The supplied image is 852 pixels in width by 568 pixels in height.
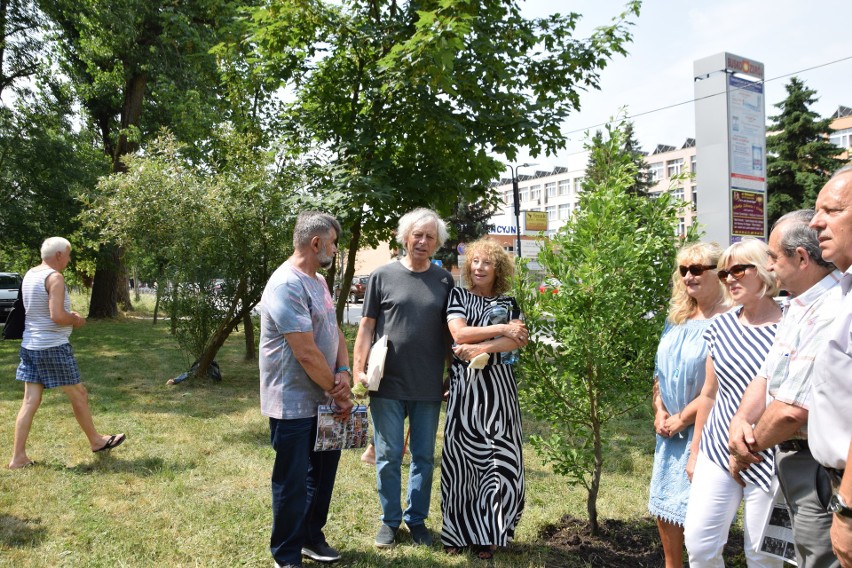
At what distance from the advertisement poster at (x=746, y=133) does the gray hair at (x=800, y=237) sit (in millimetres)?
8620

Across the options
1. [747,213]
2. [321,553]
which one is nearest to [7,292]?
[747,213]

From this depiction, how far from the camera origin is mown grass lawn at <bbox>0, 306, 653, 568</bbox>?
3.82 m

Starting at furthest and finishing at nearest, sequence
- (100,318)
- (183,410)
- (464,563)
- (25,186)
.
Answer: (100,318) → (25,186) → (183,410) → (464,563)

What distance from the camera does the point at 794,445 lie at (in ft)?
6.81

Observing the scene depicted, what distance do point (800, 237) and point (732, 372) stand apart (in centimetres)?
62

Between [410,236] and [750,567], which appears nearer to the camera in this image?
[750,567]

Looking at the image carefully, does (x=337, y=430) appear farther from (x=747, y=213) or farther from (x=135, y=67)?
(x=135, y=67)

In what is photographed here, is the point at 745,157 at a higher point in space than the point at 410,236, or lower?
higher

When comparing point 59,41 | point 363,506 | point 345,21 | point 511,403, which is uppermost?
point 59,41

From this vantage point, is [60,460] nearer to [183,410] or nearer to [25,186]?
[183,410]

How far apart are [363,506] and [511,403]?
5.29ft

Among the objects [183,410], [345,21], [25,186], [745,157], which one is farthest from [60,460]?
[25,186]

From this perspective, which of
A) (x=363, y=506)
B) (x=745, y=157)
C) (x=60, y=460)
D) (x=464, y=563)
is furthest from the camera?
(x=745, y=157)

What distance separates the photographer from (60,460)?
567 centimetres
